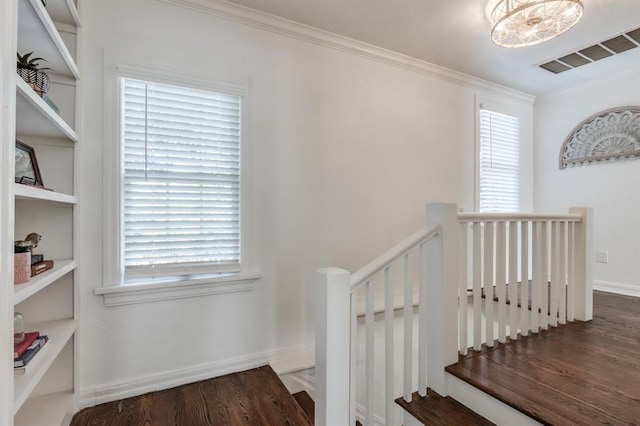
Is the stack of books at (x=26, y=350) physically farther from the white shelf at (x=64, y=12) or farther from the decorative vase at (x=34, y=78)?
the white shelf at (x=64, y=12)

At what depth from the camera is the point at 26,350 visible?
1.25 meters

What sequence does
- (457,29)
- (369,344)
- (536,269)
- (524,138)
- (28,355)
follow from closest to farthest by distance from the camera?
(28,355), (369,344), (536,269), (457,29), (524,138)

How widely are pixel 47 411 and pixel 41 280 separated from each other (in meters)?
0.85

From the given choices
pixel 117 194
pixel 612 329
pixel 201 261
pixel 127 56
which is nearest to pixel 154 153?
pixel 117 194

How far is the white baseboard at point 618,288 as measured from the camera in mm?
3164

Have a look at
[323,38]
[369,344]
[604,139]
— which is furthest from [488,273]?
[604,139]

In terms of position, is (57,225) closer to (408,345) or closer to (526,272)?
(408,345)

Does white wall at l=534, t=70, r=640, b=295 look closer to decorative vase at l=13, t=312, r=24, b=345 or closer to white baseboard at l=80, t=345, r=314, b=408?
white baseboard at l=80, t=345, r=314, b=408

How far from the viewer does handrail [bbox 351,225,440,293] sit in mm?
1432

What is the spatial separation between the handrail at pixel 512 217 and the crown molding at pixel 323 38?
1.76 m

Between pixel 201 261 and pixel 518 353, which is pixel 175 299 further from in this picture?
pixel 518 353

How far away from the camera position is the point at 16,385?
106 cm

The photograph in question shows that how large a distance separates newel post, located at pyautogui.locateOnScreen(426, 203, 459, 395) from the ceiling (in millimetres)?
1541

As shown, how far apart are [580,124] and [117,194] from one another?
4627 mm
